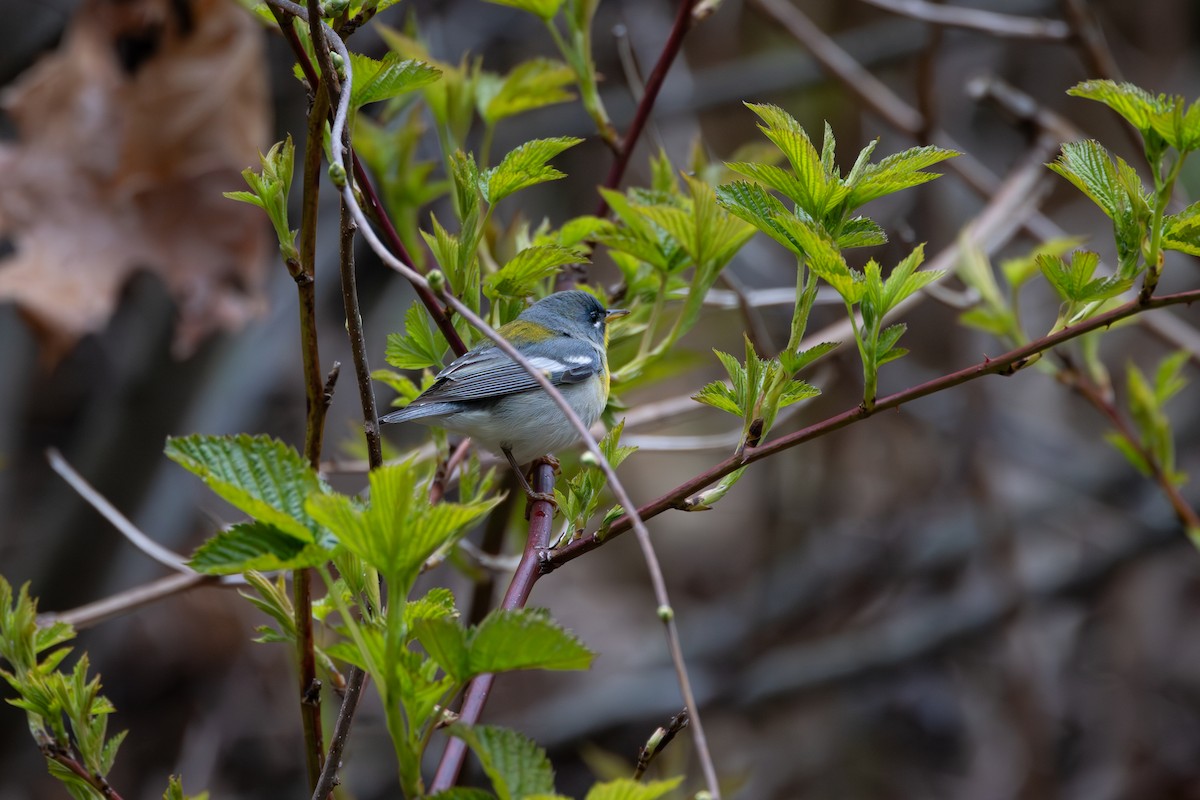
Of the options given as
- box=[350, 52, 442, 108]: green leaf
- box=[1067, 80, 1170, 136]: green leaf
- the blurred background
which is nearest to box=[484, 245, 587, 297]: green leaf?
box=[350, 52, 442, 108]: green leaf

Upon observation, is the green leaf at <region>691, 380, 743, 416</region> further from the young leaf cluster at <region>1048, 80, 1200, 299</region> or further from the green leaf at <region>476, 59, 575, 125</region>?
the green leaf at <region>476, 59, 575, 125</region>

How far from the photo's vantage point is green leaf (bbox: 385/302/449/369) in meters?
1.18

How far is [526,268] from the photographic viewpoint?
116 cm

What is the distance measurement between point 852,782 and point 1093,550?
4.19 ft

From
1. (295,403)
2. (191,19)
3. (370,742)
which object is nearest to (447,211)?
(295,403)

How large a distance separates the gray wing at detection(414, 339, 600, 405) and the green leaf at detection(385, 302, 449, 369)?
26.0 inches

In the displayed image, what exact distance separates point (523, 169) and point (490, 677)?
1.69 feet

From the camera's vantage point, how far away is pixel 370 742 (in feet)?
11.5

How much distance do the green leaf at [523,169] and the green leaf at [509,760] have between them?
55 centimetres

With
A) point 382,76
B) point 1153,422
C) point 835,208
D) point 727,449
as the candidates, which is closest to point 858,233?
point 835,208

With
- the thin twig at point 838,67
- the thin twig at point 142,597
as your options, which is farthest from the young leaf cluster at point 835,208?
the thin twig at point 838,67

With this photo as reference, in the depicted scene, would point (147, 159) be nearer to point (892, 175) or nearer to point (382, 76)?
point (382, 76)

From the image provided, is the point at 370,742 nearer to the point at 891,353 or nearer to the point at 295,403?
the point at 295,403

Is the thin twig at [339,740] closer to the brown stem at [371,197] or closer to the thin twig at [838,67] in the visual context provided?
the brown stem at [371,197]
